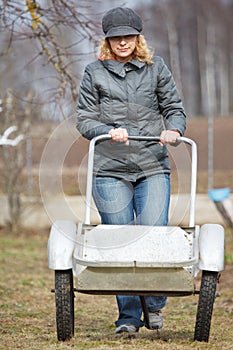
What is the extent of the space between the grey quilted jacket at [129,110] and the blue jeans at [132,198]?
5 centimetres


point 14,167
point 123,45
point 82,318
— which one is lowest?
point 82,318

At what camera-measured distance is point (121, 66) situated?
436cm

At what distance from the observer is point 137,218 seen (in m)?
4.50

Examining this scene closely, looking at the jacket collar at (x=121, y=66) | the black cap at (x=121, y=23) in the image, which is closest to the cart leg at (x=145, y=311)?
the jacket collar at (x=121, y=66)

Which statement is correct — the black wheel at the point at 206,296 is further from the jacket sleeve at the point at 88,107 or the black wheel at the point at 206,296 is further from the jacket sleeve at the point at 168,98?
the jacket sleeve at the point at 88,107

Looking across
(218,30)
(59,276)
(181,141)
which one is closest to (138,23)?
(181,141)

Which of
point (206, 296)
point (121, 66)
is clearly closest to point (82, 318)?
point (206, 296)

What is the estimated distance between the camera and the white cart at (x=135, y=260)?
156 inches

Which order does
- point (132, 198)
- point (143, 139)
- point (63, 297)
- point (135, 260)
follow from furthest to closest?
point (132, 198)
point (143, 139)
point (63, 297)
point (135, 260)

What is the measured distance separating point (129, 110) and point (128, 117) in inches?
1.6

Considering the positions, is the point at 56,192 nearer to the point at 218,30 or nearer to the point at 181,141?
the point at 181,141

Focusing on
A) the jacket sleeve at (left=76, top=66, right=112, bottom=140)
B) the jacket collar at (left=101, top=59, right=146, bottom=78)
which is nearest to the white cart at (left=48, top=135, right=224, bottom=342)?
A: the jacket sleeve at (left=76, top=66, right=112, bottom=140)

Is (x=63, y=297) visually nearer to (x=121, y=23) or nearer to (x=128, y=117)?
(x=128, y=117)

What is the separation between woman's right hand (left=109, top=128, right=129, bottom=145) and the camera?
13.5 feet
